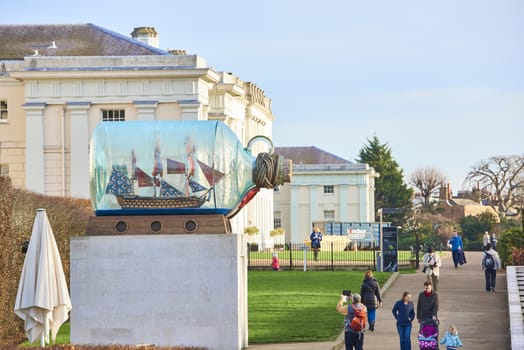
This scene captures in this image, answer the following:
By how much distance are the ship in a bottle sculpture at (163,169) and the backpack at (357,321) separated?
148 inches

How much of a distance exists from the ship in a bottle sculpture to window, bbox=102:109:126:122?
1837 inches

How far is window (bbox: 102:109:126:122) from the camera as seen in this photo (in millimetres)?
67438

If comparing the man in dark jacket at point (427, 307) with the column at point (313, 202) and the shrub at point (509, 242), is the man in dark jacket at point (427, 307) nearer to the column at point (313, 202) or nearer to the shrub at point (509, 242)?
the shrub at point (509, 242)

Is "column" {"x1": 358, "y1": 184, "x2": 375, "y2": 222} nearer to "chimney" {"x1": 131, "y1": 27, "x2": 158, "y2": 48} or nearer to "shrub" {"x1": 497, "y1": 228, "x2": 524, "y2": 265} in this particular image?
"chimney" {"x1": 131, "y1": 27, "x2": 158, "y2": 48}

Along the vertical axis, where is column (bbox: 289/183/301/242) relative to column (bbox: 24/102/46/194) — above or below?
below

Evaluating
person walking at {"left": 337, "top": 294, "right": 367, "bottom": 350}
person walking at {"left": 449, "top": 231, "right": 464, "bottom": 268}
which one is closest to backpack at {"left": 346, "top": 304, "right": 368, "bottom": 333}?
person walking at {"left": 337, "top": 294, "right": 367, "bottom": 350}

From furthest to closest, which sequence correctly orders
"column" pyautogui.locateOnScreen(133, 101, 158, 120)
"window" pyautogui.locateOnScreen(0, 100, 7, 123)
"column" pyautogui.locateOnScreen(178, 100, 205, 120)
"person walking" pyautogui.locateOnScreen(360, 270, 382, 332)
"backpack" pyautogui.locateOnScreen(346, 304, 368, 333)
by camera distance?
"window" pyautogui.locateOnScreen(0, 100, 7, 123)
"column" pyautogui.locateOnScreen(133, 101, 158, 120)
"column" pyautogui.locateOnScreen(178, 100, 205, 120)
"person walking" pyautogui.locateOnScreen(360, 270, 382, 332)
"backpack" pyautogui.locateOnScreen(346, 304, 368, 333)

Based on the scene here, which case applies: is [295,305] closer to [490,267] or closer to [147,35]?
[490,267]

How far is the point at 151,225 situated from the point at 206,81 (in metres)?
47.9

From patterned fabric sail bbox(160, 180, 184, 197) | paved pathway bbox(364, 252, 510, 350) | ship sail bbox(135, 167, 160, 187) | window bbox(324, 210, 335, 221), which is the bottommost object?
paved pathway bbox(364, 252, 510, 350)

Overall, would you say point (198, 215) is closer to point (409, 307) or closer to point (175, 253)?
point (175, 253)

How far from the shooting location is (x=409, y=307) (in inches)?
977

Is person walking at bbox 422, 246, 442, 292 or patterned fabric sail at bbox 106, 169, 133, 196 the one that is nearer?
patterned fabric sail at bbox 106, 169, 133, 196

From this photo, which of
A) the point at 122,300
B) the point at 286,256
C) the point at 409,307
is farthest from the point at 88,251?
the point at 286,256
